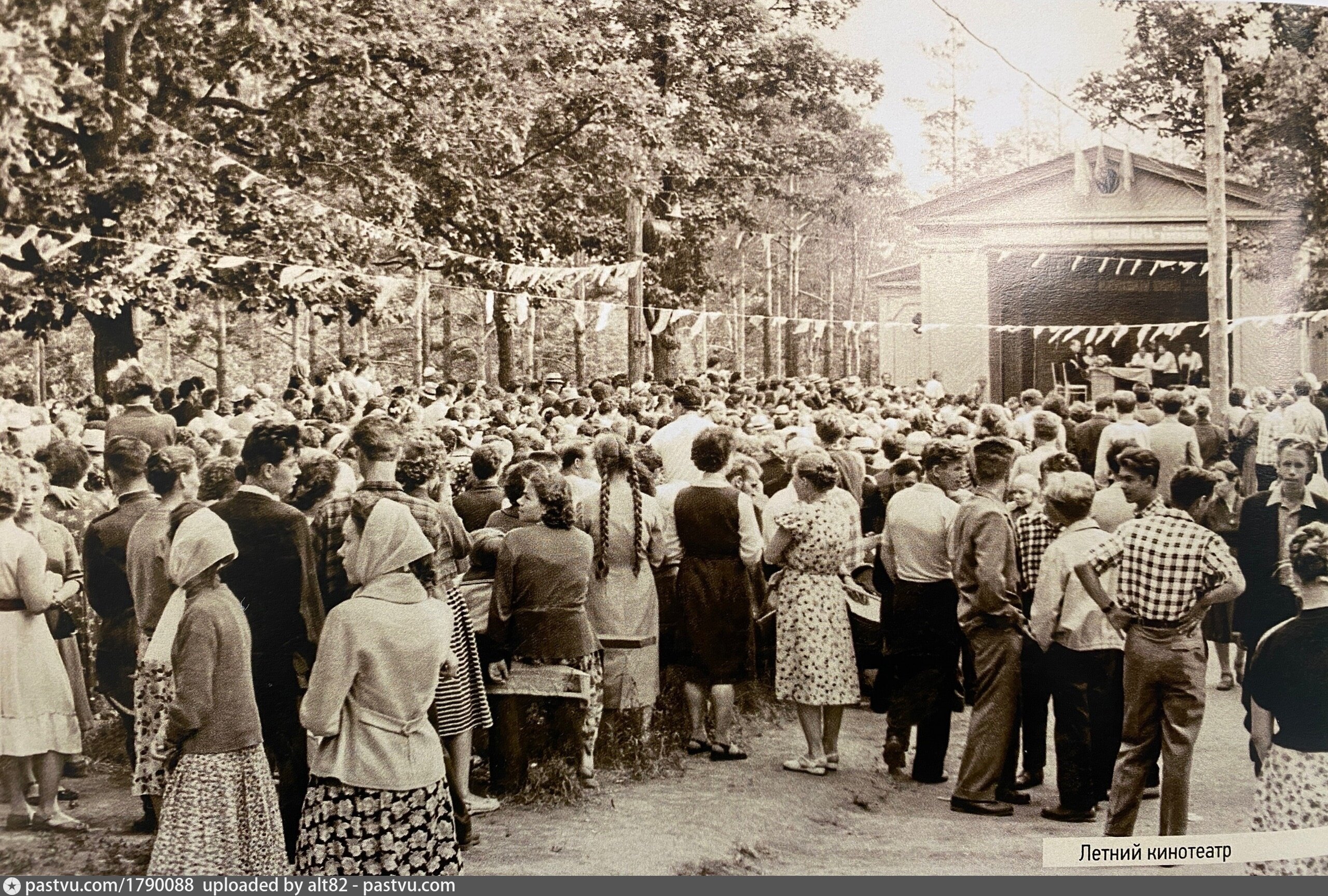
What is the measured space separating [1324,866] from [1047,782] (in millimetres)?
1532

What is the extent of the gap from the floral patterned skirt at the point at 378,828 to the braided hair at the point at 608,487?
150cm

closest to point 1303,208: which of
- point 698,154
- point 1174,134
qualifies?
point 1174,134

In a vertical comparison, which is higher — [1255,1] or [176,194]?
[1255,1]

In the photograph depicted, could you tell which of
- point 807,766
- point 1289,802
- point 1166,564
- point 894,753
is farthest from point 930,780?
point 1289,802

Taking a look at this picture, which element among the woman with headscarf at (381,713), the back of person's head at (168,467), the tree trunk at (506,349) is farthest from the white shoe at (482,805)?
the tree trunk at (506,349)

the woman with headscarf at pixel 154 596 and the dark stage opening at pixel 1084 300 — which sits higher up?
the dark stage opening at pixel 1084 300

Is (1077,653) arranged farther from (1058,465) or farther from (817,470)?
(1058,465)

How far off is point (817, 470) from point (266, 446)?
242 centimetres

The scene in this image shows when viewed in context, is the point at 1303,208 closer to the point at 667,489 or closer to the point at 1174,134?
the point at 1174,134

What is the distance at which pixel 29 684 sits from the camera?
16.6 feet

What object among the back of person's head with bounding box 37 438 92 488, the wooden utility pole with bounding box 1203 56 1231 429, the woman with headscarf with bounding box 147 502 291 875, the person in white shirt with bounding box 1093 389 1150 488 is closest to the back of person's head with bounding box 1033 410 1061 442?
the person in white shirt with bounding box 1093 389 1150 488

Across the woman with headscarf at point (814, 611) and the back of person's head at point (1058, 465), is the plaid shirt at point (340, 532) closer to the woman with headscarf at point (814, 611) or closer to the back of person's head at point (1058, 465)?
the woman with headscarf at point (814, 611)

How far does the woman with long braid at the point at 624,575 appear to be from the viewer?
579cm

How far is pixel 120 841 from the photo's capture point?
16.8 ft
